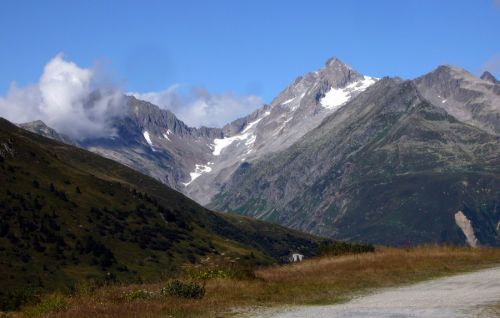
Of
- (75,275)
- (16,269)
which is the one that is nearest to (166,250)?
(75,275)

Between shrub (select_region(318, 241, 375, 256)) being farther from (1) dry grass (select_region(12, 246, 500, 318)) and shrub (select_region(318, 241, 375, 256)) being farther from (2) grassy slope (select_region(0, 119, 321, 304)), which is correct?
(2) grassy slope (select_region(0, 119, 321, 304))

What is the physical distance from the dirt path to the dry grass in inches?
64.0

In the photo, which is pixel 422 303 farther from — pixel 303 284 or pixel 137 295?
pixel 137 295

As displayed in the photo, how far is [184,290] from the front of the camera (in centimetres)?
2491

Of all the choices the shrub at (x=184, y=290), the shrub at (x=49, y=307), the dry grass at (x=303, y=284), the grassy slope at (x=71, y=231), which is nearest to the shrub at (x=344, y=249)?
the dry grass at (x=303, y=284)

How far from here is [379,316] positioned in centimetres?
2000

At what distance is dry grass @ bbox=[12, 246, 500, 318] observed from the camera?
22.0 m

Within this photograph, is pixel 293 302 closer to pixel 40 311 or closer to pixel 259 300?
pixel 259 300

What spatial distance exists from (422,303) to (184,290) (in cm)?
869

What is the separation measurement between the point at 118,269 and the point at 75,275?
1325 cm

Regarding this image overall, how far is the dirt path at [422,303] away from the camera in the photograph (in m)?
20.3

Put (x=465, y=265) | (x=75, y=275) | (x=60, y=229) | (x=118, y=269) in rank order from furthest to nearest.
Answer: (x=60, y=229) < (x=118, y=269) < (x=75, y=275) < (x=465, y=265)

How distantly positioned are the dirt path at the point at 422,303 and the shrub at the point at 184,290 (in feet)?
12.2

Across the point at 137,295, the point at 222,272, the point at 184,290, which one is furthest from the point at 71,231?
the point at 184,290
